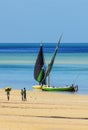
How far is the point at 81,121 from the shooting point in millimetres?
26641

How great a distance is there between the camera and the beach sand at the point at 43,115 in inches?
979

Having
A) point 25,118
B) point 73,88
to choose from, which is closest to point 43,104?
point 25,118

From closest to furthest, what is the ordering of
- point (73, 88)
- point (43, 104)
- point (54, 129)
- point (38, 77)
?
point (54, 129) → point (43, 104) → point (73, 88) → point (38, 77)

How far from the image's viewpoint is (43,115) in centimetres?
2912

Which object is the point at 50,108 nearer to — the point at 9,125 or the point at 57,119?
the point at 57,119

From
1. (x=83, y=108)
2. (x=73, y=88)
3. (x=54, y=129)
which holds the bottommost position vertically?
(x=54, y=129)

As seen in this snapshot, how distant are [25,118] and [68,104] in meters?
8.33

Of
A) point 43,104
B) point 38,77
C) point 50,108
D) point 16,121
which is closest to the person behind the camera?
point 16,121

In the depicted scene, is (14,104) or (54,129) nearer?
(54,129)

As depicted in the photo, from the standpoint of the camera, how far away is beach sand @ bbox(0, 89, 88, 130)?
24.9 metres

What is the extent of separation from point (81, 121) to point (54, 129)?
300 centimetres

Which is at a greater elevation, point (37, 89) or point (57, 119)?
point (37, 89)

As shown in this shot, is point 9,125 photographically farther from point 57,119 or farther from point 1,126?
point 57,119

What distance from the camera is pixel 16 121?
26.2 m
